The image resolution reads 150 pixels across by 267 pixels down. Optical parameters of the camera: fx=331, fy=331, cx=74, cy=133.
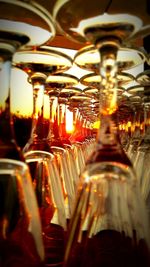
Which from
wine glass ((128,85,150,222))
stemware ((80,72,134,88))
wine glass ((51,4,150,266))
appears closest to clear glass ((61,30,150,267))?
wine glass ((51,4,150,266))

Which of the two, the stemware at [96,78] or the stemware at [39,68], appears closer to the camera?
the stemware at [39,68]

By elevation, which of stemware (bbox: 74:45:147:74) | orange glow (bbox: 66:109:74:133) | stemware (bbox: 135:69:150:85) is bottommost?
orange glow (bbox: 66:109:74:133)

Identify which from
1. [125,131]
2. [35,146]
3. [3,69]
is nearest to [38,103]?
[35,146]

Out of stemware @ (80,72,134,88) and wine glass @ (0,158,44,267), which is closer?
wine glass @ (0,158,44,267)

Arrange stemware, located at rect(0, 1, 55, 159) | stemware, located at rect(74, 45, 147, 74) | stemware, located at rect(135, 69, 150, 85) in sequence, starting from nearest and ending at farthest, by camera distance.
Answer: stemware, located at rect(0, 1, 55, 159), stemware, located at rect(74, 45, 147, 74), stemware, located at rect(135, 69, 150, 85)

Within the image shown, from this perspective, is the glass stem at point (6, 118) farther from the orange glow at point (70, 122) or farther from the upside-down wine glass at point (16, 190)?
the orange glow at point (70, 122)

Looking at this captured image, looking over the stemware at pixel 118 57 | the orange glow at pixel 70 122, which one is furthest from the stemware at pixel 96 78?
the orange glow at pixel 70 122

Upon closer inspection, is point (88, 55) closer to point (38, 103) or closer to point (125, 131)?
point (38, 103)

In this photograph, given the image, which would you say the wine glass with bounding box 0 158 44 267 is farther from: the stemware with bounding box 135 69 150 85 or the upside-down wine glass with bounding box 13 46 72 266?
the stemware with bounding box 135 69 150 85
